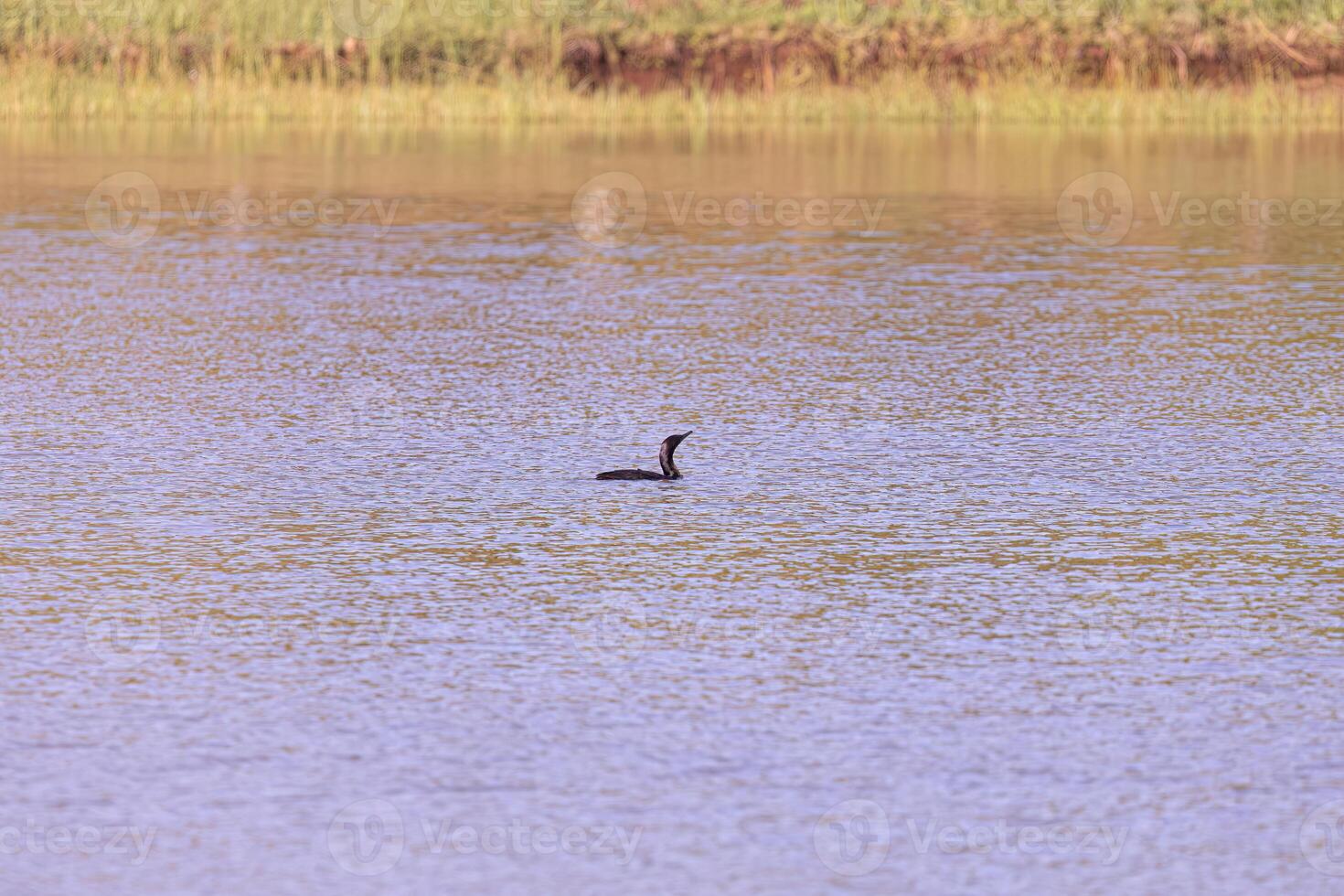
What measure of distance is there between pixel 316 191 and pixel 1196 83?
13.8 meters

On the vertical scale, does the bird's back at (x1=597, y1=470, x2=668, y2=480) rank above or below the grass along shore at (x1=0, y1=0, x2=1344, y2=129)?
below

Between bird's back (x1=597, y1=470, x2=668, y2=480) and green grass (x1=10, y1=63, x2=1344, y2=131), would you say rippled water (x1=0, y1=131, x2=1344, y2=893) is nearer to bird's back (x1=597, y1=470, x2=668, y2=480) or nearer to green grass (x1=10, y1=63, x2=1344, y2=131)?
bird's back (x1=597, y1=470, x2=668, y2=480)

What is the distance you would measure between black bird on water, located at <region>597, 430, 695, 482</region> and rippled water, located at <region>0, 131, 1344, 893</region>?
0.05m

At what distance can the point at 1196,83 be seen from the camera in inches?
1114

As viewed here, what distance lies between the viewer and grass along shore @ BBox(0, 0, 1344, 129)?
26.5 meters

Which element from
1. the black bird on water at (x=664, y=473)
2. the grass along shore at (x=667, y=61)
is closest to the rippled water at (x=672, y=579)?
the black bird on water at (x=664, y=473)

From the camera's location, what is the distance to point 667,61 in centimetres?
2942

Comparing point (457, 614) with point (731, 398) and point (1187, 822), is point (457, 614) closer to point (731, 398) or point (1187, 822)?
point (1187, 822)

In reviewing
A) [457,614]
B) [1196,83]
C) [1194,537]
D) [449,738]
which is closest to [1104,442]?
[1194,537]

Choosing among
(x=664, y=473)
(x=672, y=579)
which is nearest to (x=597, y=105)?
(x=664, y=473)

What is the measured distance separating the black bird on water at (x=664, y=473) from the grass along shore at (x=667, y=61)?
1909cm

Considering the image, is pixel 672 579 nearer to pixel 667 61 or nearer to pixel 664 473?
pixel 664 473

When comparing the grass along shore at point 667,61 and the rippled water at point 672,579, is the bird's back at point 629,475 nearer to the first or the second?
the rippled water at point 672,579

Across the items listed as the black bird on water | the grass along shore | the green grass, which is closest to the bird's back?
the black bird on water
